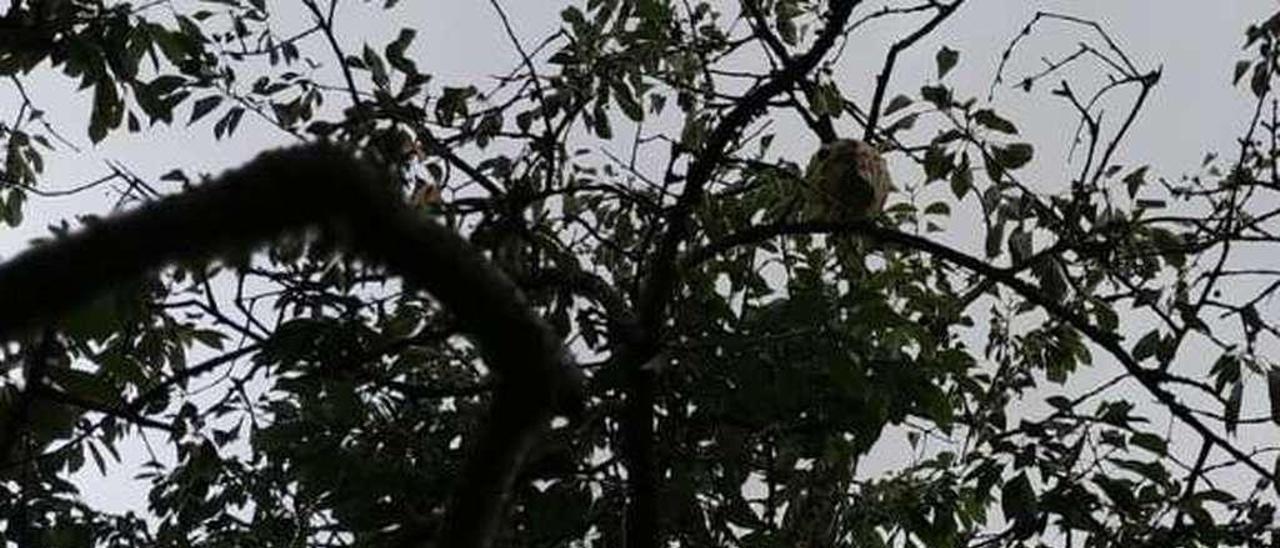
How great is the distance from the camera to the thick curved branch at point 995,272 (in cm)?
239

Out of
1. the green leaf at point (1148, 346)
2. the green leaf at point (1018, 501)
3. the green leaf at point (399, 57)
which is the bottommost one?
the green leaf at point (1018, 501)

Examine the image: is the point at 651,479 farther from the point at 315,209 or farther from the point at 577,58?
the point at 315,209

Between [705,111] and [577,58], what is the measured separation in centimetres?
27

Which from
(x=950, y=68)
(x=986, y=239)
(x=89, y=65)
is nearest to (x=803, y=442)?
(x=986, y=239)

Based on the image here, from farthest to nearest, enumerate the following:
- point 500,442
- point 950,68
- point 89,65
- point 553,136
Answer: point 553,136, point 950,68, point 89,65, point 500,442

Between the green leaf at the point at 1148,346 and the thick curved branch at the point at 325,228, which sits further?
the green leaf at the point at 1148,346

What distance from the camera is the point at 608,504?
2.69 m

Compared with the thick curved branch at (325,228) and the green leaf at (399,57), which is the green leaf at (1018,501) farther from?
the thick curved branch at (325,228)

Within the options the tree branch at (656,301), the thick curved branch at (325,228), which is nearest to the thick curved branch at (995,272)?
the tree branch at (656,301)

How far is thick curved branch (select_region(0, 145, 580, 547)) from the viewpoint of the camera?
0.50 m

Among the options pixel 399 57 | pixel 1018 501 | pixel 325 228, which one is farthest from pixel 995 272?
pixel 325 228

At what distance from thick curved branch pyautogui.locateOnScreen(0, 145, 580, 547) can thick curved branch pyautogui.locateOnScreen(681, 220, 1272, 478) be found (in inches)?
68.4

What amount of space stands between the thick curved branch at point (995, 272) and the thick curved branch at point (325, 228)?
1.74 metres

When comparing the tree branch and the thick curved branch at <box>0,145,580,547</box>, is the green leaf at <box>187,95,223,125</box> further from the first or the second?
the thick curved branch at <box>0,145,580,547</box>
